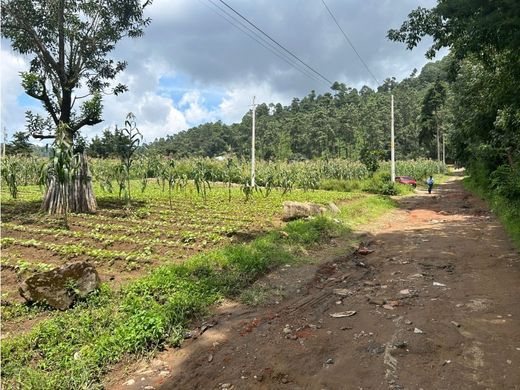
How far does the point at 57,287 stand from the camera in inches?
232

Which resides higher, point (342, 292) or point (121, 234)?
point (121, 234)

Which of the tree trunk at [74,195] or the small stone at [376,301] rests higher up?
the tree trunk at [74,195]

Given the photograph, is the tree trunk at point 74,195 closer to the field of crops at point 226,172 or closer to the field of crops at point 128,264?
the field of crops at point 128,264

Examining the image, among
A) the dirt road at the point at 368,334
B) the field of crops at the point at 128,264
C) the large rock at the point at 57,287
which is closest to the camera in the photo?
the dirt road at the point at 368,334

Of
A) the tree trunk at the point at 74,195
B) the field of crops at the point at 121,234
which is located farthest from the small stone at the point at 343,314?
the tree trunk at the point at 74,195

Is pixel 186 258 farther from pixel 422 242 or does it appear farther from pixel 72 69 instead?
pixel 72 69

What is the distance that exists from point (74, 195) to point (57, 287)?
343 inches

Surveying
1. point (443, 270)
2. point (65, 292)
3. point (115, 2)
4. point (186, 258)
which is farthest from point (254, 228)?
point (115, 2)

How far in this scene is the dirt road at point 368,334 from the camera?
412 centimetres

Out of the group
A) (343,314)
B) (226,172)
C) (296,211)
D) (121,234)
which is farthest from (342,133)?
(343,314)

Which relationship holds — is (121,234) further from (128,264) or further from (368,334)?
(368,334)

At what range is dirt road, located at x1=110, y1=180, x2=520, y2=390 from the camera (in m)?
4.12

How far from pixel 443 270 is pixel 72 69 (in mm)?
14146

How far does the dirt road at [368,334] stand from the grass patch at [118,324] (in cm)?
34
